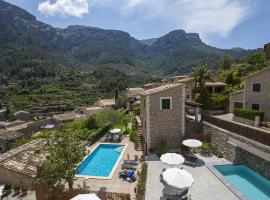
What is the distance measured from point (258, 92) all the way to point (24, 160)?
25892mm

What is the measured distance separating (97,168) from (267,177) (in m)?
14.5

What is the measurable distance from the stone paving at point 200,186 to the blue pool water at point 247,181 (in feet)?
4.61

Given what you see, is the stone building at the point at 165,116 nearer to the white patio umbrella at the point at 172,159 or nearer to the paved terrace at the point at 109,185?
the white patio umbrella at the point at 172,159

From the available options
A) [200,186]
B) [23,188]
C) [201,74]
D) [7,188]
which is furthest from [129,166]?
[201,74]

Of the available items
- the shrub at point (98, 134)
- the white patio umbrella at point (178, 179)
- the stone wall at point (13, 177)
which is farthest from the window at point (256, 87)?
the stone wall at point (13, 177)

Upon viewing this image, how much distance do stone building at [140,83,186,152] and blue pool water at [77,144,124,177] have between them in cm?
413

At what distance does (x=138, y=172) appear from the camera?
1997 centimetres

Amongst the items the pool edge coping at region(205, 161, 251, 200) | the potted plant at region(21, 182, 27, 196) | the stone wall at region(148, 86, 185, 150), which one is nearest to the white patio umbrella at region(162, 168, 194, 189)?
the pool edge coping at region(205, 161, 251, 200)

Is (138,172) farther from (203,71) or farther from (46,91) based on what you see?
(46,91)

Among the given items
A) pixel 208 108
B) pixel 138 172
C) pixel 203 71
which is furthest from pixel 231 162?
pixel 203 71

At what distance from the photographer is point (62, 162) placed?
15.5 metres

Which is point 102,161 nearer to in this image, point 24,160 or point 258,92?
point 24,160

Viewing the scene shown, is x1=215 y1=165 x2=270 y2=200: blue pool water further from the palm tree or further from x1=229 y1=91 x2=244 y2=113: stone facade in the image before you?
the palm tree

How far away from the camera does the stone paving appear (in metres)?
15.9
